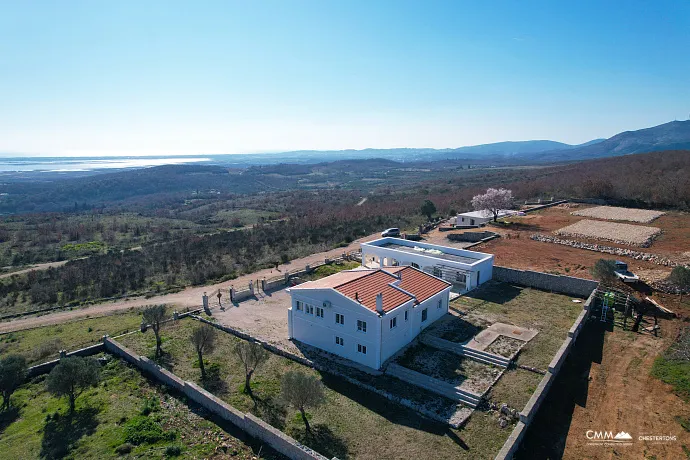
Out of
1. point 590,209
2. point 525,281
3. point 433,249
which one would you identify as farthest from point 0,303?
point 590,209

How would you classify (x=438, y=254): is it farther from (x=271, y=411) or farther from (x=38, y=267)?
(x=38, y=267)

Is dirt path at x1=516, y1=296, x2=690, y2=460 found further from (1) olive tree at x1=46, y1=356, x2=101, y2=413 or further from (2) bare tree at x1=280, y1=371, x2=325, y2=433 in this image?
(1) olive tree at x1=46, y1=356, x2=101, y2=413

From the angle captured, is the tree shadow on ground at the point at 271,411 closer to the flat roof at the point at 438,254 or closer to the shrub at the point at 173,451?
the shrub at the point at 173,451

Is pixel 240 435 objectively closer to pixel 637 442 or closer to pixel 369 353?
pixel 369 353

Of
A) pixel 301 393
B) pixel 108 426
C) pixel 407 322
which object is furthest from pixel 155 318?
pixel 407 322

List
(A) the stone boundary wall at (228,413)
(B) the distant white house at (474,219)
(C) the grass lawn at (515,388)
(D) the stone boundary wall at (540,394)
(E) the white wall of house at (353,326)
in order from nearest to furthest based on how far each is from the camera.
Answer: (D) the stone boundary wall at (540,394) → (A) the stone boundary wall at (228,413) → (C) the grass lawn at (515,388) → (E) the white wall of house at (353,326) → (B) the distant white house at (474,219)

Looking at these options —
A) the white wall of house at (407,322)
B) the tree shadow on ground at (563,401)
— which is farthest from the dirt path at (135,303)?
the tree shadow on ground at (563,401)
